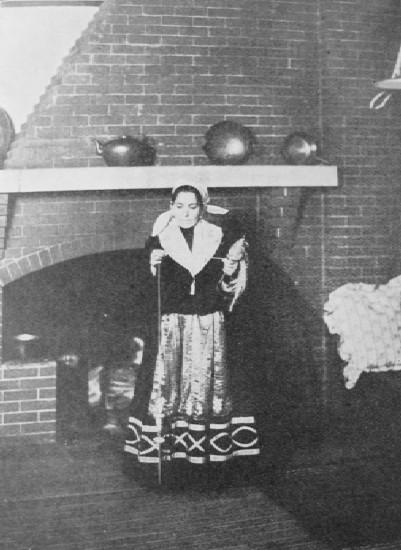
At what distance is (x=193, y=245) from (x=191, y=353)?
623 mm

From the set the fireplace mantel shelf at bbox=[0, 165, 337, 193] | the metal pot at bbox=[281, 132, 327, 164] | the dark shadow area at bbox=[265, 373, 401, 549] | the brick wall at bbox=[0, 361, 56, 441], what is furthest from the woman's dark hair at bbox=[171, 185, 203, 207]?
the dark shadow area at bbox=[265, 373, 401, 549]

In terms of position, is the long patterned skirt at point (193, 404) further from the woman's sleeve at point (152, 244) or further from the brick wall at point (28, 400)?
the brick wall at point (28, 400)

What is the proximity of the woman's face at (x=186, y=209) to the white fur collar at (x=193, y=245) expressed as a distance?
0.13 feet

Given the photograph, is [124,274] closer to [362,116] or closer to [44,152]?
[44,152]

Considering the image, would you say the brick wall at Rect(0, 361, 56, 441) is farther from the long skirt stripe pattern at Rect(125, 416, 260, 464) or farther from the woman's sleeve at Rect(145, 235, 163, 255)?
the woman's sleeve at Rect(145, 235, 163, 255)

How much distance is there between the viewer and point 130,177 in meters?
4.15

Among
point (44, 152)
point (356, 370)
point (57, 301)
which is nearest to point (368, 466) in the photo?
point (356, 370)

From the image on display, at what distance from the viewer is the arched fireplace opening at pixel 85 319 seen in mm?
4652

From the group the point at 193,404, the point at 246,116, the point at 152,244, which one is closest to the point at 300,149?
the point at 246,116

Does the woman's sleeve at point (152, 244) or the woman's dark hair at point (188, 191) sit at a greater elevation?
the woman's dark hair at point (188, 191)

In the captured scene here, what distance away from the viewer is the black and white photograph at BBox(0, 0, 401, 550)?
12.0 feet

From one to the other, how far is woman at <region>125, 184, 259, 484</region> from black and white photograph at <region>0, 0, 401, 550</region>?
0.04 ft

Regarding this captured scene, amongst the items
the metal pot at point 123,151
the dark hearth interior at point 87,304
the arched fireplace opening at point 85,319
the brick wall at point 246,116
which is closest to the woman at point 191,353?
the metal pot at point 123,151

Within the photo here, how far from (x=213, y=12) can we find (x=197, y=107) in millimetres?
669
